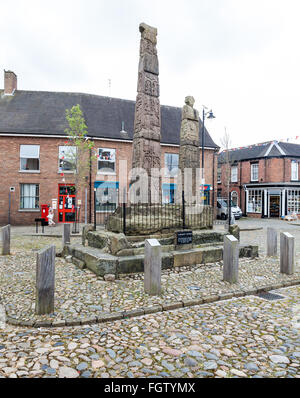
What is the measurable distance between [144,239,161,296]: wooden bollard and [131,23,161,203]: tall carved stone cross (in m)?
3.19

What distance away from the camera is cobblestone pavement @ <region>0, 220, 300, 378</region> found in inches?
110

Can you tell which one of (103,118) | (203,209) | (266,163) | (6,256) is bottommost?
(6,256)

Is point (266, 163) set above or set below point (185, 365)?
above

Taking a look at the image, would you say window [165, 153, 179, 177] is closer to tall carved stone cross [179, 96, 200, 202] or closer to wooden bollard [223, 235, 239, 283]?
tall carved stone cross [179, 96, 200, 202]

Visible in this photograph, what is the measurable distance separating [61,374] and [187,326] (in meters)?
1.77

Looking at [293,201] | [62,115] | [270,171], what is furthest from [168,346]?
[293,201]

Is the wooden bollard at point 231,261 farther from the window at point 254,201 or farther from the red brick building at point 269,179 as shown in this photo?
the window at point 254,201

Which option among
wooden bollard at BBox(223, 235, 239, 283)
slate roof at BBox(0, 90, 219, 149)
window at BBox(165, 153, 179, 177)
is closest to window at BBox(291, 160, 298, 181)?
slate roof at BBox(0, 90, 219, 149)

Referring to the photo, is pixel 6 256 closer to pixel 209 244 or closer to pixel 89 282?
pixel 89 282

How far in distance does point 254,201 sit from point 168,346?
29.3 m

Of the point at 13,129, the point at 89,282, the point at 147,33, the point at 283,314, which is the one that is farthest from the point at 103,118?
the point at 283,314

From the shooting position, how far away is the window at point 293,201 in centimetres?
2816

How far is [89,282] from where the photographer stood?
5691mm

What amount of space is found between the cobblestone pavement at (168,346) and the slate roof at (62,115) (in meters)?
17.7
